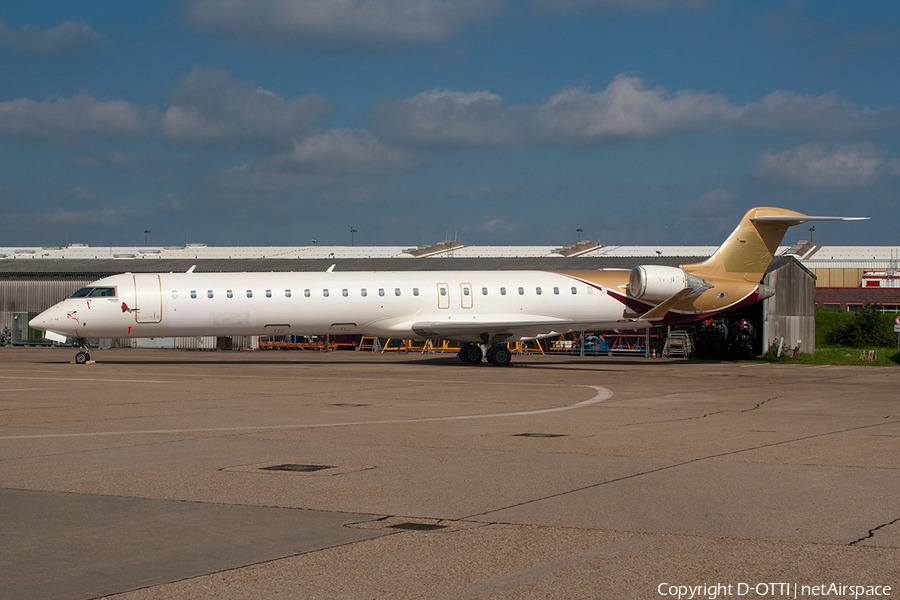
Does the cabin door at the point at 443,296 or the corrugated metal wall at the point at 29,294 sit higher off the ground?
the corrugated metal wall at the point at 29,294

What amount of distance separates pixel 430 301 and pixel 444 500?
2587 centimetres

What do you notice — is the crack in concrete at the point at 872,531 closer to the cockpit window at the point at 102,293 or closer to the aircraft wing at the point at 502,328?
the aircraft wing at the point at 502,328

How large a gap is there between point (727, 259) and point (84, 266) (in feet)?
138

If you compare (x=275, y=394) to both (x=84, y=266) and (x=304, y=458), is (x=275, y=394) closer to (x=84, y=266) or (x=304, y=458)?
(x=304, y=458)

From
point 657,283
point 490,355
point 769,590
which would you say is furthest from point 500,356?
point 769,590

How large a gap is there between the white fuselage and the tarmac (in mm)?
14476

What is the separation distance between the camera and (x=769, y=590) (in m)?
5.78

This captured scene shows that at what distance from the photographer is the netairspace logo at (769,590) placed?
5.68 metres

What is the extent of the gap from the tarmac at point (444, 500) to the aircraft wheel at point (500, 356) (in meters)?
15.9

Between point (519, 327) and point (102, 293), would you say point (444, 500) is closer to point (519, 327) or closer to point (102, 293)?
point (519, 327)

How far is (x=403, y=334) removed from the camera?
113 feet

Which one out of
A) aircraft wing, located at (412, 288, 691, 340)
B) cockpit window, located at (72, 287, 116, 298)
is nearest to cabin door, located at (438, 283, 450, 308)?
aircraft wing, located at (412, 288, 691, 340)

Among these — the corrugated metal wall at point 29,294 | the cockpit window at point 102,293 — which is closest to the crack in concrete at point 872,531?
the cockpit window at point 102,293

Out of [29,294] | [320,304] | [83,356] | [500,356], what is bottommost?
[500,356]
